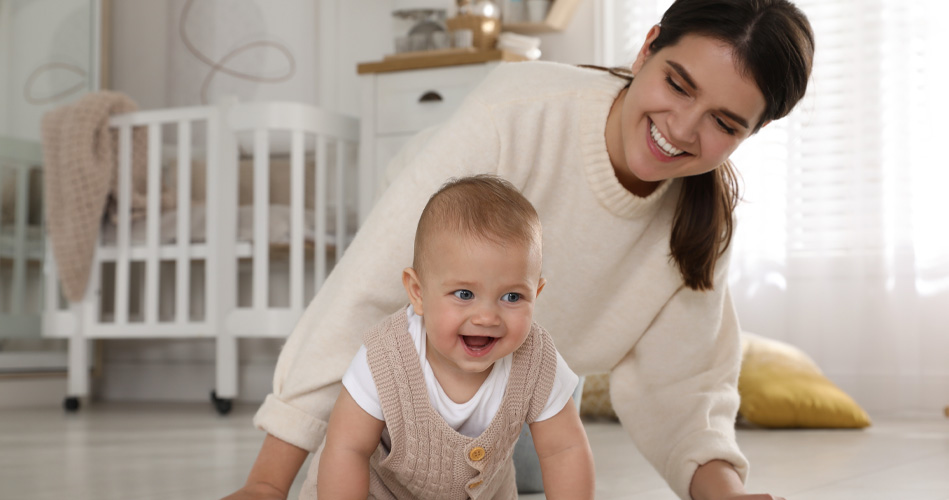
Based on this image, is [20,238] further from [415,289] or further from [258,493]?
[415,289]

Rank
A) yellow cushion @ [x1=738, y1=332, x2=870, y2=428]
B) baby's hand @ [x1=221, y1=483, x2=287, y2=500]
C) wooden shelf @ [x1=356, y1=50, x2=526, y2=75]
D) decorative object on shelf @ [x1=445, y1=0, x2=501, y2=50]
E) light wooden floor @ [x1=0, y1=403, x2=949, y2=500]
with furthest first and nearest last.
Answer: decorative object on shelf @ [x1=445, y1=0, x2=501, y2=50]
wooden shelf @ [x1=356, y1=50, x2=526, y2=75]
yellow cushion @ [x1=738, y1=332, x2=870, y2=428]
light wooden floor @ [x1=0, y1=403, x2=949, y2=500]
baby's hand @ [x1=221, y1=483, x2=287, y2=500]

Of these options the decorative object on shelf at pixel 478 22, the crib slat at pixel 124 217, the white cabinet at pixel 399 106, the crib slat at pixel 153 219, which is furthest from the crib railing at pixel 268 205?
the decorative object on shelf at pixel 478 22

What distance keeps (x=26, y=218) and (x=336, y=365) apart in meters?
2.22

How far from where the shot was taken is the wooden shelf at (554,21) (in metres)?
A: 2.94

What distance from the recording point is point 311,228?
2.59 meters

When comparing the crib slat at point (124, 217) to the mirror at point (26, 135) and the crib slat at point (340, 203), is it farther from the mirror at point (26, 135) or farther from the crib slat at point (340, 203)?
the crib slat at point (340, 203)

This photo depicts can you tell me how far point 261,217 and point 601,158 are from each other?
156 centimetres

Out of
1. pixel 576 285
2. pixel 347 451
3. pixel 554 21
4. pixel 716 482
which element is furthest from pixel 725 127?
pixel 554 21

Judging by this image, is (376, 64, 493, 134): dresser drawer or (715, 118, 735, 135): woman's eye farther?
(376, 64, 493, 134): dresser drawer

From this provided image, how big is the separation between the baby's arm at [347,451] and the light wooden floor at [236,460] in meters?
0.43

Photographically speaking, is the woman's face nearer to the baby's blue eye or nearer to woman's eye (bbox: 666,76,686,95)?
woman's eye (bbox: 666,76,686,95)

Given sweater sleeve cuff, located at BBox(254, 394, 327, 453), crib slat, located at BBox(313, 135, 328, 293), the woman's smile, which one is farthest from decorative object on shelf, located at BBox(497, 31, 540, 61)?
sweater sleeve cuff, located at BBox(254, 394, 327, 453)

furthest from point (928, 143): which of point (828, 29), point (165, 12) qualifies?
point (165, 12)

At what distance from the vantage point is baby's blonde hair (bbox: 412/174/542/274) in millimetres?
805
